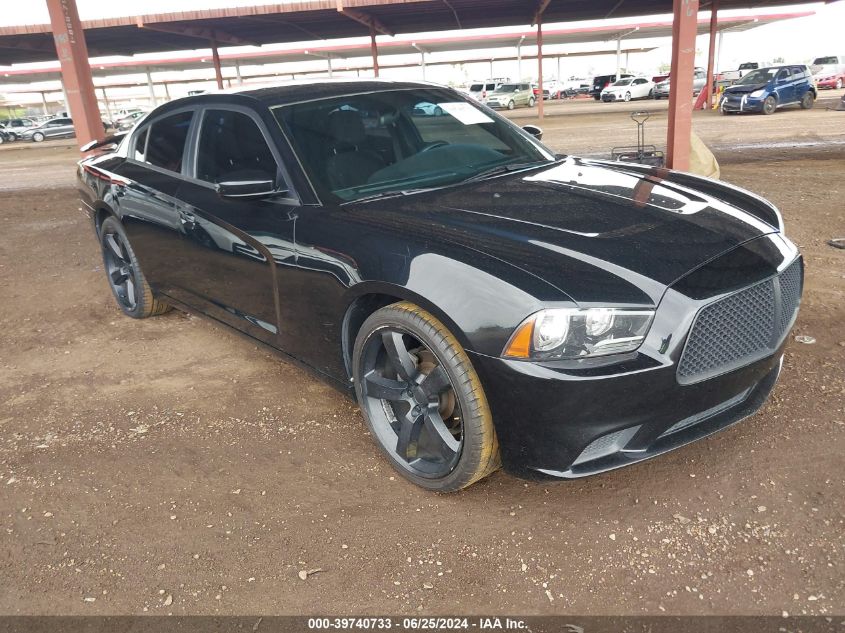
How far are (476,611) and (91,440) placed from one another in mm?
2251

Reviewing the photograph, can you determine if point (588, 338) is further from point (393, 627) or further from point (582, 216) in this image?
point (393, 627)

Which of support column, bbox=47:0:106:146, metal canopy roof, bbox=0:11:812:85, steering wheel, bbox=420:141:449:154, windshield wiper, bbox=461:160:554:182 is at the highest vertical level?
metal canopy roof, bbox=0:11:812:85

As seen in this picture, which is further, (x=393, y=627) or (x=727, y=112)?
(x=727, y=112)

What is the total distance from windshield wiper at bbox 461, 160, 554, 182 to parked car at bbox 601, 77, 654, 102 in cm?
3958

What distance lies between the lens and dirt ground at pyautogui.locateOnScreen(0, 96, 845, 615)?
222 centimetres

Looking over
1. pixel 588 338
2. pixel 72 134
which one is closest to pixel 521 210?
pixel 588 338

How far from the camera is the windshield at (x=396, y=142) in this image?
3188 mm

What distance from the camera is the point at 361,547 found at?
8.11 feet

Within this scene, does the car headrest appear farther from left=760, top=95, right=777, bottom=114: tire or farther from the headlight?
left=760, top=95, right=777, bottom=114: tire

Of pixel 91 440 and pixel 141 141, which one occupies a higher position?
pixel 141 141

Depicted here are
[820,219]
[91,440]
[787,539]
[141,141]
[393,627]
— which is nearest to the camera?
[393,627]

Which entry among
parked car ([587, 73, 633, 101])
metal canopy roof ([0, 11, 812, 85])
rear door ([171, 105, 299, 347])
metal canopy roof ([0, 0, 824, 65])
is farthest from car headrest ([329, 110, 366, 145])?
parked car ([587, 73, 633, 101])

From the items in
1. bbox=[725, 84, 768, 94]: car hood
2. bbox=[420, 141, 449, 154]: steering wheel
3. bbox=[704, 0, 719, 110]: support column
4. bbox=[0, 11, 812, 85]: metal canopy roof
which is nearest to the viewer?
bbox=[420, 141, 449, 154]: steering wheel

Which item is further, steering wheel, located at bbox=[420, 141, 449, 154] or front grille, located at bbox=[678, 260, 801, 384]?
steering wheel, located at bbox=[420, 141, 449, 154]
